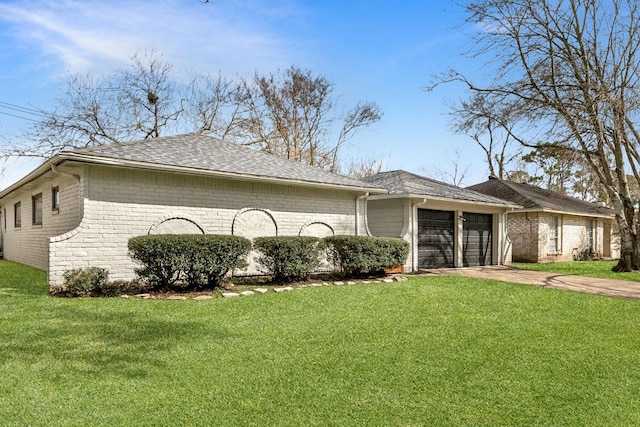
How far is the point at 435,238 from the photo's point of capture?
1518 centimetres

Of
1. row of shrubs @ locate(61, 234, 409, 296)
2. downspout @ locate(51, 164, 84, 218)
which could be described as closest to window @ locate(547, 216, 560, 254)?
row of shrubs @ locate(61, 234, 409, 296)

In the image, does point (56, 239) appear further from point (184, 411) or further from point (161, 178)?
point (184, 411)

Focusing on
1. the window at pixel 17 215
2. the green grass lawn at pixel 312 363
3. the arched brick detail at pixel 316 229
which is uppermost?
the window at pixel 17 215

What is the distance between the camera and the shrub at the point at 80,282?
7973mm

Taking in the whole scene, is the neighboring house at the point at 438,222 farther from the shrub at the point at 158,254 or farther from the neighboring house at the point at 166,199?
the shrub at the point at 158,254

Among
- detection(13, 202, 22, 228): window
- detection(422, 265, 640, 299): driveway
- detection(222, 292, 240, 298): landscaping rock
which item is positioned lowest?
detection(422, 265, 640, 299): driveway

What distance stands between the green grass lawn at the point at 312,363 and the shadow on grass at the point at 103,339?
0.02 meters

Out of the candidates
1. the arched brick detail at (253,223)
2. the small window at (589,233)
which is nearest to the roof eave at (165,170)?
the arched brick detail at (253,223)

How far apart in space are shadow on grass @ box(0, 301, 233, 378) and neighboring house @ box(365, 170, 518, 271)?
9.24 m

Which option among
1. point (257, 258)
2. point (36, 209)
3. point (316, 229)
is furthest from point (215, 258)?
point (36, 209)

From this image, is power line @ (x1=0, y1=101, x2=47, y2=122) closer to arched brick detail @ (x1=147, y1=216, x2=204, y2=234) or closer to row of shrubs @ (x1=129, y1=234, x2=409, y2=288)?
arched brick detail @ (x1=147, y1=216, x2=204, y2=234)

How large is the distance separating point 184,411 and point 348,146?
27485 mm

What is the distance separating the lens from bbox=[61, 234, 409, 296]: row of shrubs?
825cm

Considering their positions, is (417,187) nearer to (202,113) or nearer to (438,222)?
(438,222)
